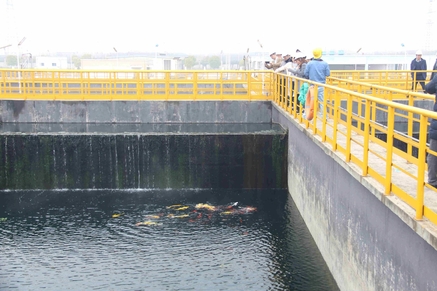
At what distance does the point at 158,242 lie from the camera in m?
11.6

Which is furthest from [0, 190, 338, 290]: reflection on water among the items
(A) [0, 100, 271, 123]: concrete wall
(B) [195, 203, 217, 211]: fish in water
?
(A) [0, 100, 271, 123]: concrete wall

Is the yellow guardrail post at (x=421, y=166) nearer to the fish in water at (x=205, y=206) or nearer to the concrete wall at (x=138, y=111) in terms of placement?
the fish in water at (x=205, y=206)

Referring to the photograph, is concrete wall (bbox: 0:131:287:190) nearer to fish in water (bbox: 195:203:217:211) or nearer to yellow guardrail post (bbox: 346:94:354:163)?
fish in water (bbox: 195:203:217:211)

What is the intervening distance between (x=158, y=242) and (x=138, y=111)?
8.92 metres

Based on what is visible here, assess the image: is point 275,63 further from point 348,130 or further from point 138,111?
point 348,130

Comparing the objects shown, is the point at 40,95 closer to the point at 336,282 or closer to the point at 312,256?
the point at 312,256

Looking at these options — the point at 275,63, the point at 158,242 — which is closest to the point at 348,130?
the point at 158,242

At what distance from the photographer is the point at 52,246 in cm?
1162

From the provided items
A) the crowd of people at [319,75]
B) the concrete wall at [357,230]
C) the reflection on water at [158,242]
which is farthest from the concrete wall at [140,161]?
the concrete wall at [357,230]

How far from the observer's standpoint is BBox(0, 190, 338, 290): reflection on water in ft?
32.2

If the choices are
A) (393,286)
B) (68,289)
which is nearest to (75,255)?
(68,289)

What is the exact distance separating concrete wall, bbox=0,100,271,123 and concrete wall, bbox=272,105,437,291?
6842mm

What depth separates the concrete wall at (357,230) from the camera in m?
5.50

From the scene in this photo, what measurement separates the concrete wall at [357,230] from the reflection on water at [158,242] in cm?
67
